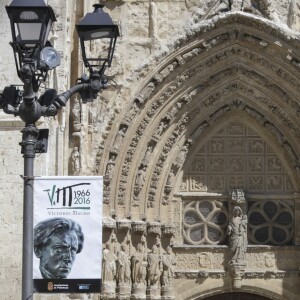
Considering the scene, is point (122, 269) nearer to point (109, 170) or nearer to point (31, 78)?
point (109, 170)

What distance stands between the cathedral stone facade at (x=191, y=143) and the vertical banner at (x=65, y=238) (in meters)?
5.63

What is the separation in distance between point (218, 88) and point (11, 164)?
316 cm

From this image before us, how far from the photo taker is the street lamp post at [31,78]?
904 centimetres

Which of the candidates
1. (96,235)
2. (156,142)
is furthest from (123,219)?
(96,235)

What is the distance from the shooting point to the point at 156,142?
622 inches

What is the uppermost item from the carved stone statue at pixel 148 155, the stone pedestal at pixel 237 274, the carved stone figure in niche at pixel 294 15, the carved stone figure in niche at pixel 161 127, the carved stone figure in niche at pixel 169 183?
the carved stone figure in niche at pixel 294 15

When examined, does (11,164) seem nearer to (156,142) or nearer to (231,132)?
(156,142)

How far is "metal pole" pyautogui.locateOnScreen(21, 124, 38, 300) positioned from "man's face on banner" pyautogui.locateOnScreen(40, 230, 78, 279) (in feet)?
0.64

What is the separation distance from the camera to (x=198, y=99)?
16.0m

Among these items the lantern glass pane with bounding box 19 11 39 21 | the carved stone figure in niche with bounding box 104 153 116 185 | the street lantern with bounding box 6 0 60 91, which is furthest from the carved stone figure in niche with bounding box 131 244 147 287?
the lantern glass pane with bounding box 19 11 39 21

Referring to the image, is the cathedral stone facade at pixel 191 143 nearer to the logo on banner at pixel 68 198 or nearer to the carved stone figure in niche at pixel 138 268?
the carved stone figure in niche at pixel 138 268

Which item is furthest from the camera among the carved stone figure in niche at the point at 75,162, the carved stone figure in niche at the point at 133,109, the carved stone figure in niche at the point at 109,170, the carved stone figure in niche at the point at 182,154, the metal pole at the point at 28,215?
the carved stone figure in niche at the point at 182,154

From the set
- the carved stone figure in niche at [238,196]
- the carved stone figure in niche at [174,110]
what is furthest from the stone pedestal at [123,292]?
the carved stone figure in niche at [174,110]

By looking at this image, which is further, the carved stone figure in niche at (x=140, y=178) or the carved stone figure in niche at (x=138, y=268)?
the carved stone figure in niche at (x=140, y=178)
